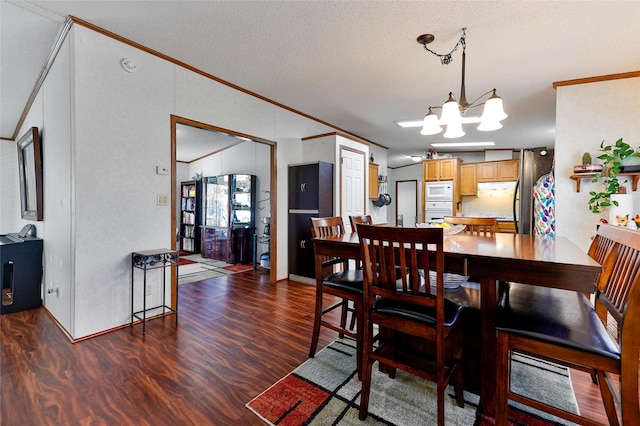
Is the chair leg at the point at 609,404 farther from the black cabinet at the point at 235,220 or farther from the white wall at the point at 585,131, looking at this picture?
the black cabinet at the point at 235,220

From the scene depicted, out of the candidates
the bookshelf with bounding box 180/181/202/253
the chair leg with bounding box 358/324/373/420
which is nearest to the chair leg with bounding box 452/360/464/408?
the chair leg with bounding box 358/324/373/420

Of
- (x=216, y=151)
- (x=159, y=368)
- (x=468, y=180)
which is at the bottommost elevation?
(x=159, y=368)

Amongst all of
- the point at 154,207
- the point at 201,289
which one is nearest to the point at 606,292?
the point at 154,207

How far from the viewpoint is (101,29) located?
253cm

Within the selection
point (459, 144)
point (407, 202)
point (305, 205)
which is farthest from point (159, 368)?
point (407, 202)

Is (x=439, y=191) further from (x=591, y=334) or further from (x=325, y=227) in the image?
(x=591, y=334)

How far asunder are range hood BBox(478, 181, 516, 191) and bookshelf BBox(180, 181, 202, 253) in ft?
22.2

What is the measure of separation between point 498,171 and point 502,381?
21.8ft

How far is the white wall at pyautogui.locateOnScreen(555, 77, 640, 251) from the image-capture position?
10.2 feet

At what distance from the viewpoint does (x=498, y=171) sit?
→ 6812 millimetres

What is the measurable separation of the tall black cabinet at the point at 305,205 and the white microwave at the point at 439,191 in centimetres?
354

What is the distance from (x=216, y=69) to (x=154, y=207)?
65.7 inches

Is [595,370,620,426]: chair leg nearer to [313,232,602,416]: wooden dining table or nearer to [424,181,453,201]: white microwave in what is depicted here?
[313,232,602,416]: wooden dining table

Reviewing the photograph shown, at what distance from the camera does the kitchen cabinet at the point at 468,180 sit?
7.03 metres
